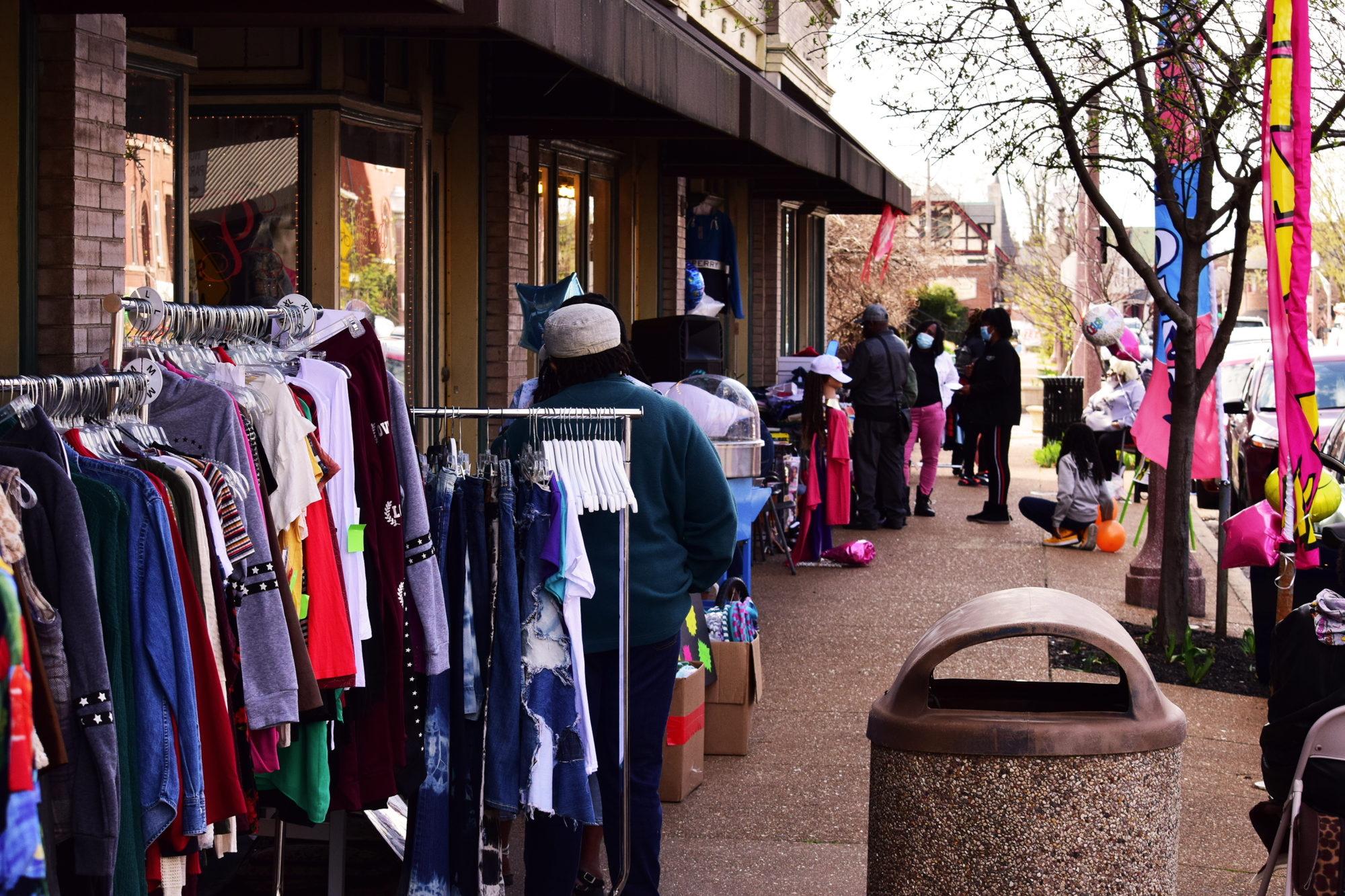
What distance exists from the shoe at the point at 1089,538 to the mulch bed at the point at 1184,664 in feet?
11.8

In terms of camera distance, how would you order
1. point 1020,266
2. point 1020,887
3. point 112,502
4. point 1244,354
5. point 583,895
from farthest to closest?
point 1020,266
point 1244,354
point 583,895
point 1020,887
point 112,502

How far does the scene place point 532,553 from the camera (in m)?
4.40

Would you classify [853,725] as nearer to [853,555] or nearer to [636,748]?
[636,748]

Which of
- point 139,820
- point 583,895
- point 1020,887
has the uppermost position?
point 139,820

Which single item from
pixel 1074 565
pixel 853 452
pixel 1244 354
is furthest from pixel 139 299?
pixel 1244 354

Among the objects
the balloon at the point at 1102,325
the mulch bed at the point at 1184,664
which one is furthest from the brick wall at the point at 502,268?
the balloon at the point at 1102,325

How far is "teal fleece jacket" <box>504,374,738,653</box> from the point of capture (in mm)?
4551

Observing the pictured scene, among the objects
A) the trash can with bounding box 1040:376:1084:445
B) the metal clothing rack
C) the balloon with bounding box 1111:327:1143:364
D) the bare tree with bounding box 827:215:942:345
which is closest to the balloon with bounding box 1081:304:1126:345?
the balloon with bounding box 1111:327:1143:364

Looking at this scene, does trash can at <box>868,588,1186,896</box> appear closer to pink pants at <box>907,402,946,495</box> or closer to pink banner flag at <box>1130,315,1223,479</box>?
pink banner flag at <box>1130,315,1223,479</box>

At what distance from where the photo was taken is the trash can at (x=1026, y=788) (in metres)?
3.52

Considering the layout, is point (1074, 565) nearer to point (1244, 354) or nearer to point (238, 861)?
point (238, 861)

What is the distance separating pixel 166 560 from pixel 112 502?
16 centimetres

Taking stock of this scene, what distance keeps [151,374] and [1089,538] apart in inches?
413

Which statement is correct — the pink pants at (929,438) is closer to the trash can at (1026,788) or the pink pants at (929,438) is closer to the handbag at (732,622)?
the handbag at (732,622)
